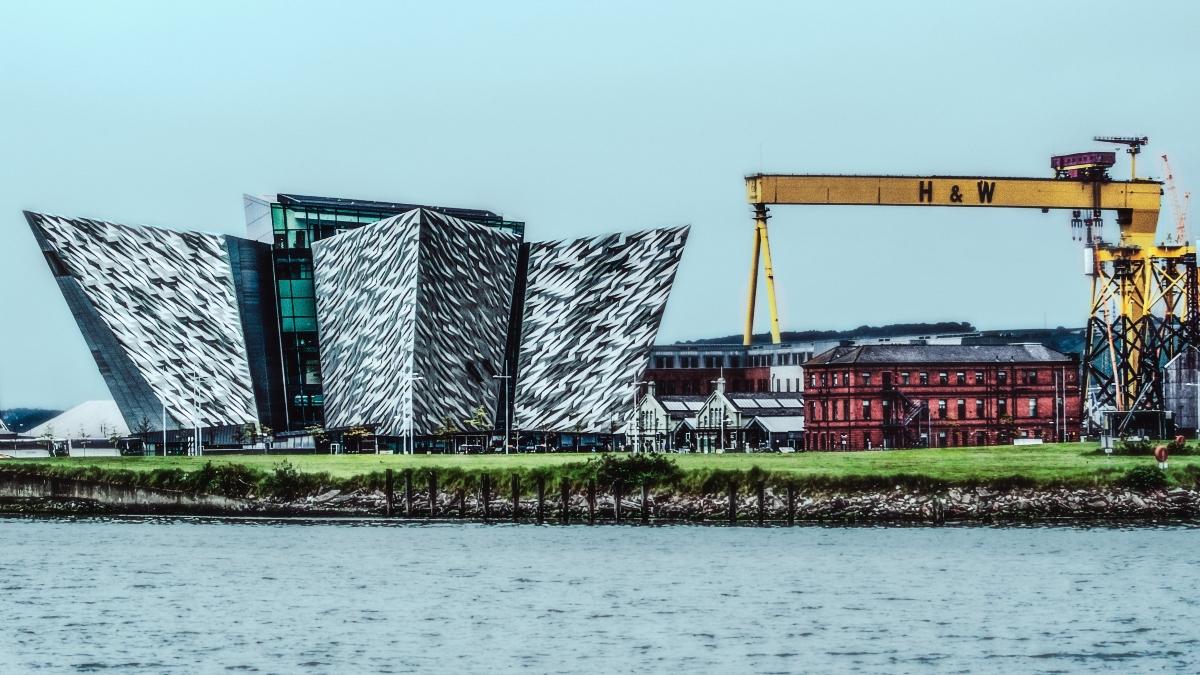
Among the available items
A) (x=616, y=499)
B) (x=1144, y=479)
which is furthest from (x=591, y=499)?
(x=1144, y=479)

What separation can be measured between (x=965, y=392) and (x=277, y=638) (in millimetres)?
85723

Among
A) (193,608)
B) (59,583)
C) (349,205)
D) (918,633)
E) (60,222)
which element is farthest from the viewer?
(349,205)

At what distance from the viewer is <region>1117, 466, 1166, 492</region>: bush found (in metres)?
73.7

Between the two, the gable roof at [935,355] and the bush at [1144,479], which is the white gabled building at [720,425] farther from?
the bush at [1144,479]

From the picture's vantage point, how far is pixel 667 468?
79188 mm

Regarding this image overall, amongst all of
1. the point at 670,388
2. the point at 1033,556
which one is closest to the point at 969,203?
the point at 1033,556

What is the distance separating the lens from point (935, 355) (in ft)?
419

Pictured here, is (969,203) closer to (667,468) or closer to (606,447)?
(667,468)

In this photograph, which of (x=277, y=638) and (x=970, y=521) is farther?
(x=970, y=521)

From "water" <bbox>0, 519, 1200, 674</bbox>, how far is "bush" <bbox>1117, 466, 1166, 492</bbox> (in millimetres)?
3824

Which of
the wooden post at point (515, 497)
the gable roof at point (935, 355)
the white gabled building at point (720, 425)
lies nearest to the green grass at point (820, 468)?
the wooden post at point (515, 497)

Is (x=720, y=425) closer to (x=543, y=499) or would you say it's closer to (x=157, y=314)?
(x=157, y=314)

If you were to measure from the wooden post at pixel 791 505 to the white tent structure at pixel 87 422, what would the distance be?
107m

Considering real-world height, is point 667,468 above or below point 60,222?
below
